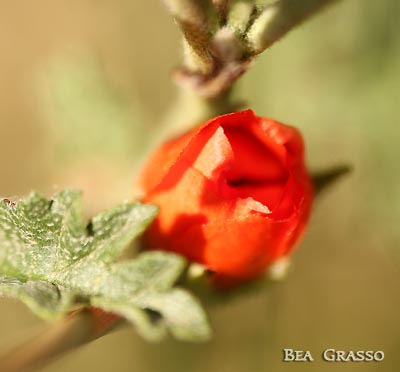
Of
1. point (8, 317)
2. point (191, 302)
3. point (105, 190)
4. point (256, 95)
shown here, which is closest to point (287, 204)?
point (191, 302)

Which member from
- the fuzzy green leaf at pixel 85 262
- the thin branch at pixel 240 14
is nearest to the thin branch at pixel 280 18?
the thin branch at pixel 240 14

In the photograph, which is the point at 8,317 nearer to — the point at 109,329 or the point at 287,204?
the point at 109,329

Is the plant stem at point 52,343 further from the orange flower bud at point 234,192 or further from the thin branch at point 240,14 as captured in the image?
the thin branch at point 240,14

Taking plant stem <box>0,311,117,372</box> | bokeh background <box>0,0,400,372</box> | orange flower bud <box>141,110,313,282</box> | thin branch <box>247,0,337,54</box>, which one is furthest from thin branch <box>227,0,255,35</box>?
bokeh background <box>0,0,400,372</box>

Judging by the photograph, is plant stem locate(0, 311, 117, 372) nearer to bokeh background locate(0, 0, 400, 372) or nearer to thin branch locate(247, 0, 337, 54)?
thin branch locate(247, 0, 337, 54)

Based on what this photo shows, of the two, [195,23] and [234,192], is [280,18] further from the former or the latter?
[234,192]

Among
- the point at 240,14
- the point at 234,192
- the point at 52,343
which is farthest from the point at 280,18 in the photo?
the point at 52,343
